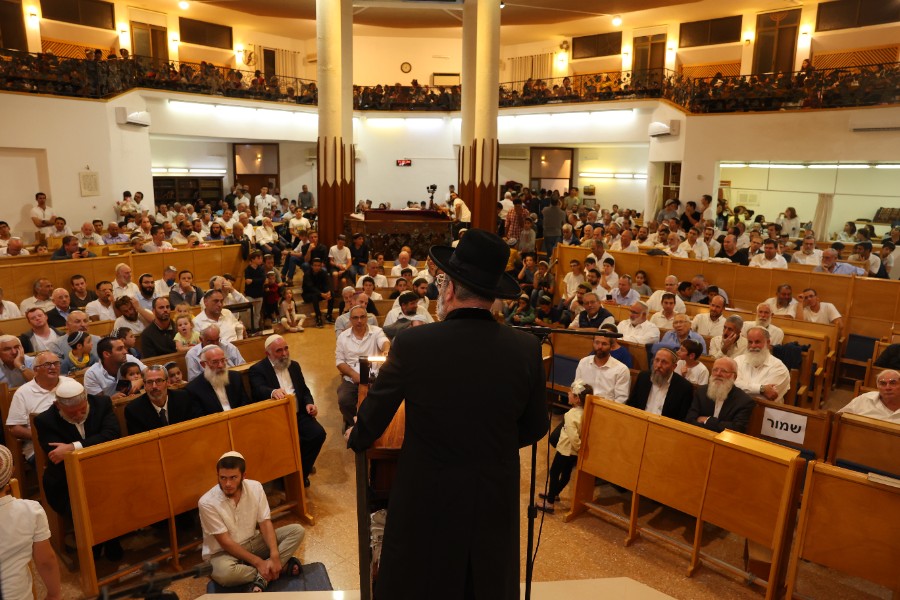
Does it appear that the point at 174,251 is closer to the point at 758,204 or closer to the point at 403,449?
the point at 403,449

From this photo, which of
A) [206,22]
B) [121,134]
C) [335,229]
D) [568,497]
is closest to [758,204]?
[335,229]

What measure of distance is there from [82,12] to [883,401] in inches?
855

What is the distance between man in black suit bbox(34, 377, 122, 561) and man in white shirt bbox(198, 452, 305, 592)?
96 cm

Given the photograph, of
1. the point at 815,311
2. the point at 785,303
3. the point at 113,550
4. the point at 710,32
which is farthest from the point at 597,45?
the point at 113,550

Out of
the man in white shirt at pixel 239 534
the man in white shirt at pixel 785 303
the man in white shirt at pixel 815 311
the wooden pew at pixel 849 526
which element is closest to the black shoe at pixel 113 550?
the man in white shirt at pixel 239 534

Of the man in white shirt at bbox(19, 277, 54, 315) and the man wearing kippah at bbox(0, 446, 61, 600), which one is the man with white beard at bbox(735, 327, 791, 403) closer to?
the man wearing kippah at bbox(0, 446, 61, 600)

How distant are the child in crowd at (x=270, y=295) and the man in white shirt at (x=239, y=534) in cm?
635

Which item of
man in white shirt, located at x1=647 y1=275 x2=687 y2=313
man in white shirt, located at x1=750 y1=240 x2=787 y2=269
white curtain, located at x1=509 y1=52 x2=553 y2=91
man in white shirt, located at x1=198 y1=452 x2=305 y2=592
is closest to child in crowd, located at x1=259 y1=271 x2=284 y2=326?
man in white shirt, located at x1=647 y1=275 x2=687 y2=313

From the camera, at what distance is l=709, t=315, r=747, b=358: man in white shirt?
6527 mm

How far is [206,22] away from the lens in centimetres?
2211

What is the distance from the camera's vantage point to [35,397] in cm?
479

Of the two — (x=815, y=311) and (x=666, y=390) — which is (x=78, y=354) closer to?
(x=666, y=390)

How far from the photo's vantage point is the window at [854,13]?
16.7 meters

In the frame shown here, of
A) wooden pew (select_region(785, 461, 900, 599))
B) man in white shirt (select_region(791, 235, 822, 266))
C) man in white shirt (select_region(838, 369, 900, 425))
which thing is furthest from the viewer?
man in white shirt (select_region(791, 235, 822, 266))
